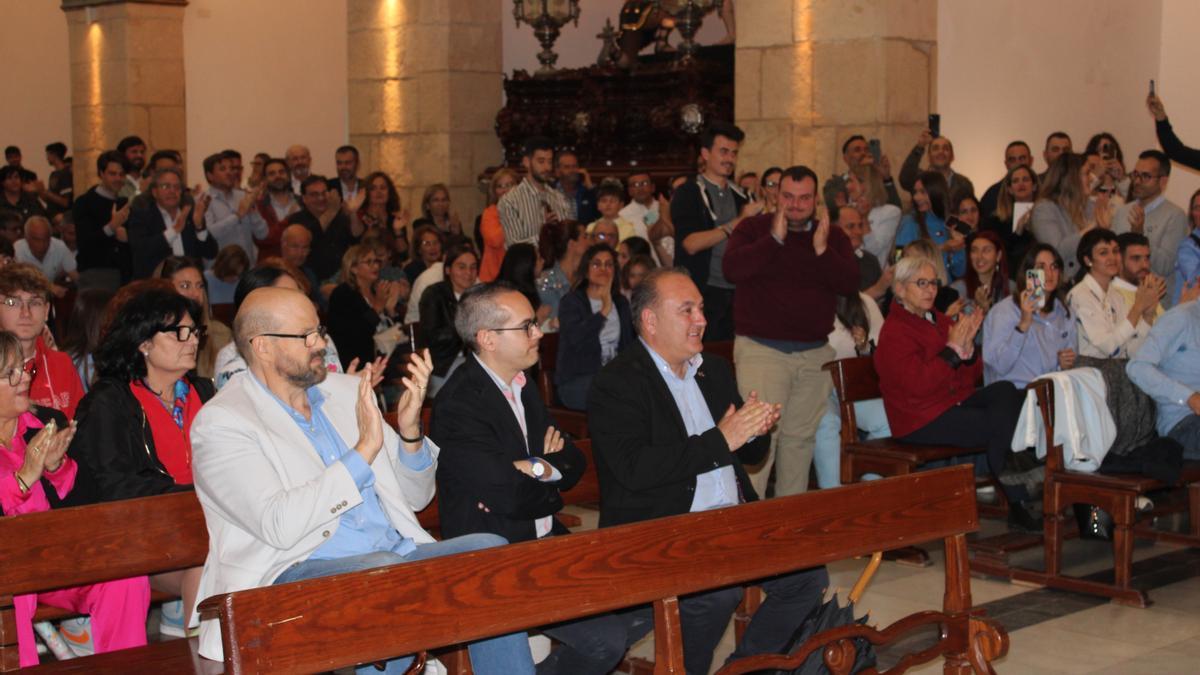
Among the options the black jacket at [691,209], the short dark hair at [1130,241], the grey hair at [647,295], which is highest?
the black jacket at [691,209]

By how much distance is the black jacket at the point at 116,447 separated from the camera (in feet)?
14.0

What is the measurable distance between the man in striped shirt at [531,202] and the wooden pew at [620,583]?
5.66 m

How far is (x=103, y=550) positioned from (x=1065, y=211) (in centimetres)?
648

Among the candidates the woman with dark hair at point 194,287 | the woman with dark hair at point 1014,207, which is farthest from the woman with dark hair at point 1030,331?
the woman with dark hair at point 194,287

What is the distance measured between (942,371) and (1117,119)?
5878mm

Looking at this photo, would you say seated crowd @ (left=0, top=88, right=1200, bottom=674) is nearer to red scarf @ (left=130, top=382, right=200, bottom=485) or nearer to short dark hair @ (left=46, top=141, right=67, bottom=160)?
red scarf @ (left=130, top=382, right=200, bottom=485)

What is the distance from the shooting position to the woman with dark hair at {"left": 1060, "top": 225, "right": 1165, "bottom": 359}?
22.1 ft

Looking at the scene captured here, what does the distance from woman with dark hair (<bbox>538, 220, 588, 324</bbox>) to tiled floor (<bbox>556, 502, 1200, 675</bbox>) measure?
2693 mm

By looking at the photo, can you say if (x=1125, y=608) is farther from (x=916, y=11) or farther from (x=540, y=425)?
(x=916, y=11)

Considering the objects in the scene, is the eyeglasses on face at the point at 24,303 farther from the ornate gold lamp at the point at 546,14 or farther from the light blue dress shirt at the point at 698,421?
the ornate gold lamp at the point at 546,14

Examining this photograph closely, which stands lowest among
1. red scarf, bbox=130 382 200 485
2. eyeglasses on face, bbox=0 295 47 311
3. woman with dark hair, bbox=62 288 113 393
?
red scarf, bbox=130 382 200 485

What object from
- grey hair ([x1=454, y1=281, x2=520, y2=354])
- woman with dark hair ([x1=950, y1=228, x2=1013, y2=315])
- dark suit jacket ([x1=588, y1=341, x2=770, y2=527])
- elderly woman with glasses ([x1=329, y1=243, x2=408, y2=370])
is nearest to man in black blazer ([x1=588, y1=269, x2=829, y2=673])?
dark suit jacket ([x1=588, y1=341, x2=770, y2=527])

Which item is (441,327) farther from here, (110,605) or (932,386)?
(110,605)

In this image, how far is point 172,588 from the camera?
454 centimetres
